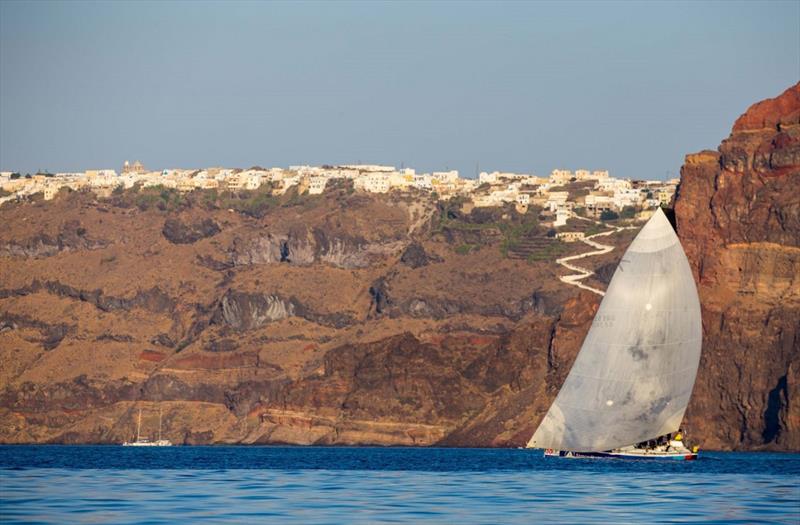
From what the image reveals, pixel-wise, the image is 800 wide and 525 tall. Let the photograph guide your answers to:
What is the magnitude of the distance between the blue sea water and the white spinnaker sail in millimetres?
3164

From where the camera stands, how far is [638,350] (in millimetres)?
111625

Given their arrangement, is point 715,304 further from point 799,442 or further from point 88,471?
point 88,471

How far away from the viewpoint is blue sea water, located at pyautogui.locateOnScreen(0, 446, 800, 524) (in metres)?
70.2

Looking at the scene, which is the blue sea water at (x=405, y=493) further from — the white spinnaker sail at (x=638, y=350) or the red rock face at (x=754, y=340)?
the red rock face at (x=754, y=340)

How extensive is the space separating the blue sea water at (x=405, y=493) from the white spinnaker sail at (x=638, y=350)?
3164 mm

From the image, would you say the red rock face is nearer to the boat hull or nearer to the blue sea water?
the boat hull

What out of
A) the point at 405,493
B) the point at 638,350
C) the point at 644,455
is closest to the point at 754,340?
the point at 644,455

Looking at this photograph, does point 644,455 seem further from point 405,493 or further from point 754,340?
point 754,340

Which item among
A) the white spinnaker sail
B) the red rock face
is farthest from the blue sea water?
the red rock face

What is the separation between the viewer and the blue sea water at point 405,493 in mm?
70250

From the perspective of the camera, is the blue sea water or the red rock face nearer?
the blue sea water

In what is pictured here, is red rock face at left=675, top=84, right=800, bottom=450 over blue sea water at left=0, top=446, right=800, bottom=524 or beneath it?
over

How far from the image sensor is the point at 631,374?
368 ft

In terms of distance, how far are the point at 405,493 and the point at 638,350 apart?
2815 centimetres
